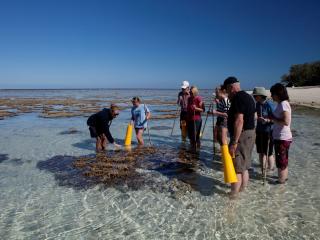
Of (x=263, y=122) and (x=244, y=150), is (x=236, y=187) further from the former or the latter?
(x=263, y=122)

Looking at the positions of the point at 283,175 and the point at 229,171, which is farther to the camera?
the point at 283,175

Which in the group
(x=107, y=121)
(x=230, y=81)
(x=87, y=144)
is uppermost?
(x=230, y=81)

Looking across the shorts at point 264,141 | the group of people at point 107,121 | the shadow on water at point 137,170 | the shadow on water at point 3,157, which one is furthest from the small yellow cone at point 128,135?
the shorts at point 264,141

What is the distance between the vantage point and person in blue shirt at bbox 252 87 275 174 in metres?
7.64

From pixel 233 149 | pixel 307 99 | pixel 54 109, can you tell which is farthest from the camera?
pixel 307 99

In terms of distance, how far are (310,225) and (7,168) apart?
8616 millimetres

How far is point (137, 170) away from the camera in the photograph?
9.19 metres

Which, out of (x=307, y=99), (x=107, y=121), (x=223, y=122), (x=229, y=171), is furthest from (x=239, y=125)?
(x=307, y=99)

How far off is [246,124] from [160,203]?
7.96 feet

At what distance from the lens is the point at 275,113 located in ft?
23.1

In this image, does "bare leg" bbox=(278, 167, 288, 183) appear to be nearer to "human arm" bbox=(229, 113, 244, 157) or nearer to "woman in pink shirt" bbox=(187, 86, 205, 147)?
"human arm" bbox=(229, 113, 244, 157)

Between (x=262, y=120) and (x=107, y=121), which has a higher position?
(x=262, y=120)

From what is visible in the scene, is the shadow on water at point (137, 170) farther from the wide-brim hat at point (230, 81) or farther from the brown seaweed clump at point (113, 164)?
the wide-brim hat at point (230, 81)

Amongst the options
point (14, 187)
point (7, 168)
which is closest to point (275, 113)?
point (14, 187)
